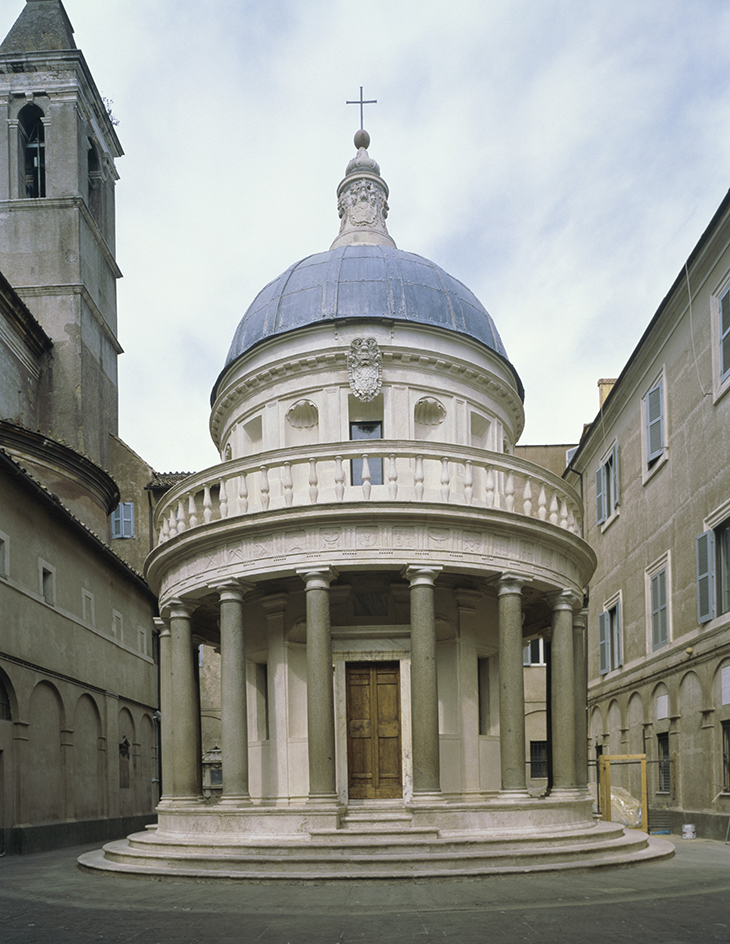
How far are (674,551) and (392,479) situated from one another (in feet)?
36.8

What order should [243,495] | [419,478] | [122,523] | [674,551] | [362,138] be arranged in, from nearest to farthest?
[419,478], [243,495], [674,551], [362,138], [122,523]

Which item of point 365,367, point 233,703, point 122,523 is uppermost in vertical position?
point 365,367

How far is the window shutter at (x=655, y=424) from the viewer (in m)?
27.2

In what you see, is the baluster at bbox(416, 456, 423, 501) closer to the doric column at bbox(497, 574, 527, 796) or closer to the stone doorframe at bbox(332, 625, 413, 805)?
the doric column at bbox(497, 574, 527, 796)

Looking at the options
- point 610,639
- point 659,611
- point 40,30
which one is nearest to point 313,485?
point 659,611

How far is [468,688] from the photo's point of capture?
66.2ft

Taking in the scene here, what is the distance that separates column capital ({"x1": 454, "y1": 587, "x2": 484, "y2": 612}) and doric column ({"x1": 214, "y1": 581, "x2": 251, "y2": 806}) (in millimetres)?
4494

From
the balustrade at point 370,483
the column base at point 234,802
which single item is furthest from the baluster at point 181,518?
the column base at point 234,802

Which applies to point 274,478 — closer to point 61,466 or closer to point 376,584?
point 376,584

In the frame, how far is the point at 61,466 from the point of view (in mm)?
33188

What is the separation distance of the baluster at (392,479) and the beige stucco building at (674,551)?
27.7ft

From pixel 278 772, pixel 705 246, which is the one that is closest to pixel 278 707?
pixel 278 772

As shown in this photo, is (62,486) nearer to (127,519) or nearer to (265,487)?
(127,519)

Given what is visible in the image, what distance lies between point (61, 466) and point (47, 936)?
2345 centimetres
